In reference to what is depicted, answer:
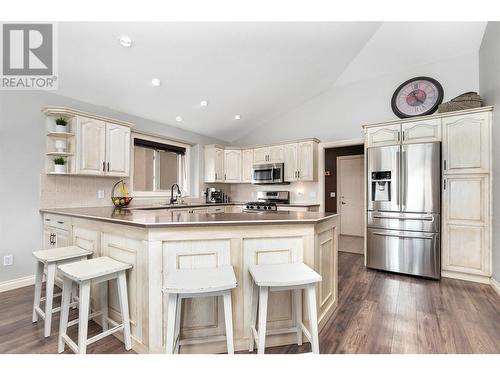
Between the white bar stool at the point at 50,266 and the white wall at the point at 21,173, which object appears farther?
the white wall at the point at 21,173

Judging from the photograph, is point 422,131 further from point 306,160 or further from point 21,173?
point 21,173

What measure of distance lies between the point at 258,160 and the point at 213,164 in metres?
0.94

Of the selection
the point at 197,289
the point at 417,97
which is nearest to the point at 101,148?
the point at 197,289

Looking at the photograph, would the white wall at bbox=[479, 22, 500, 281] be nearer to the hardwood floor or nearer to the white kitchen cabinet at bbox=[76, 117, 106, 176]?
the hardwood floor

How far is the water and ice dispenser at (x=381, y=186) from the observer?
3328 mm

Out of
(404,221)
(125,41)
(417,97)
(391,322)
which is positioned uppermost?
(125,41)

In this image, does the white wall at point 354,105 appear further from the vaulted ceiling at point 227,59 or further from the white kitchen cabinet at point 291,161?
the white kitchen cabinet at point 291,161

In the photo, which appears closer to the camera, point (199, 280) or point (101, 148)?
→ point (199, 280)

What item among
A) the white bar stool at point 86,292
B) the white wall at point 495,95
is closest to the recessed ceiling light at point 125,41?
the white bar stool at point 86,292

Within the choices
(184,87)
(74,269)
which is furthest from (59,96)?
(74,269)

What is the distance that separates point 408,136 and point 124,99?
4004 millimetres

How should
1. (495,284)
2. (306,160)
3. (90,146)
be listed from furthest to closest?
(306,160), (90,146), (495,284)

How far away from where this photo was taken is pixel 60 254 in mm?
1996

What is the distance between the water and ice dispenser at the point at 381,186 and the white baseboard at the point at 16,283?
14.8 feet
